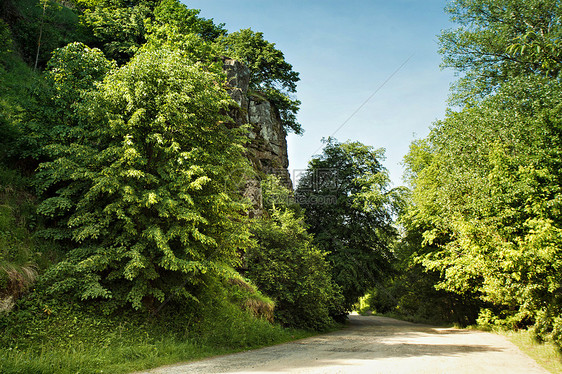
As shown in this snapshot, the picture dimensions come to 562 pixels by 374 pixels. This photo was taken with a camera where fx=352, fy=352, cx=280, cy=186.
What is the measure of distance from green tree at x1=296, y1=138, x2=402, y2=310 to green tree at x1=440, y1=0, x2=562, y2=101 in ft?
36.5

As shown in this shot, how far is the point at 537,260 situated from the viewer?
13062 millimetres

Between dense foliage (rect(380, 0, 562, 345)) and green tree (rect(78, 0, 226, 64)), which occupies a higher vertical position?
green tree (rect(78, 0, 226, 64))

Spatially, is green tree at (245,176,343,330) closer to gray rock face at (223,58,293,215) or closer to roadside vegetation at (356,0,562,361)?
roadside vegetation at (356,0,562,361)

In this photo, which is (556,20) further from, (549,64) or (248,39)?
(248,39)

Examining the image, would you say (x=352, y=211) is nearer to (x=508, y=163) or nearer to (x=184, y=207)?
(x=508, y=163)

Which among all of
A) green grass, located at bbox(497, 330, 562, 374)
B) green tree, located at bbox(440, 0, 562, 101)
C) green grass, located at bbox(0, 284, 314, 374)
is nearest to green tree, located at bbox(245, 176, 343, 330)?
green grass, located at bbox(0, 284, 314, 374)

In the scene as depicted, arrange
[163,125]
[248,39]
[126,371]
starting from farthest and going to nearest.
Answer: [248,39], [163,125], [126,371]

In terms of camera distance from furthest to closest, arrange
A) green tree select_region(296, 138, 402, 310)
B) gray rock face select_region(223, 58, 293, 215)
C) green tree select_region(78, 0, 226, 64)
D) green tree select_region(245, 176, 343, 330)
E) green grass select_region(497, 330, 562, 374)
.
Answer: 1. gray rock face select_region(223, 58, 293, 215)
2. green tree select_region(296, 138, 402, 310)
3. green tree select_region(78, 0, 226, 64)
4. green tree select_region(245, 176, 343, 330)
5. green grass select_region(497, 330, 562, 374)

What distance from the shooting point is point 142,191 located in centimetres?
1041

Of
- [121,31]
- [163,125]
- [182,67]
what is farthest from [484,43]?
[121,31]

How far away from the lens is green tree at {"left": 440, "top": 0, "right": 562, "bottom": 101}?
14531mm

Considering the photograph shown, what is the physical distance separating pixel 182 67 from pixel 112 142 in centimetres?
334

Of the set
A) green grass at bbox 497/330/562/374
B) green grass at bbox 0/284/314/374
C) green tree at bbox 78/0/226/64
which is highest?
green tree at bbox 78/0/226/64

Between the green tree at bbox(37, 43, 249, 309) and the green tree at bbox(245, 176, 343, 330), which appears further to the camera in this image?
the green tree at bbox(245, 176, 343, 330)
